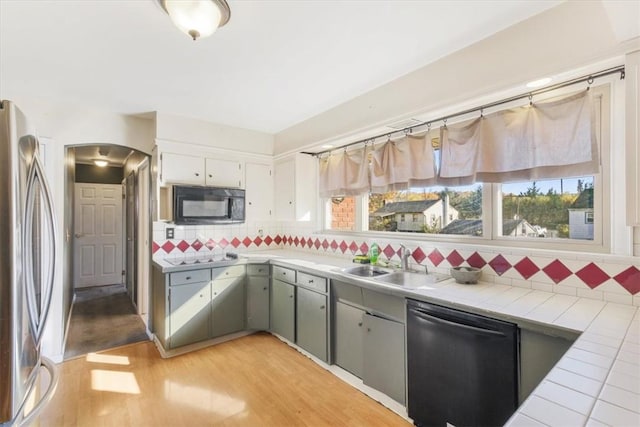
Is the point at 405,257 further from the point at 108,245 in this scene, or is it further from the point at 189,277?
the point at 108,245

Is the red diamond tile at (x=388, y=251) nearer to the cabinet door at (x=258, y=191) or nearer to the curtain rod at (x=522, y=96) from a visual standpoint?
the curtain rod at (x=522, y=96)

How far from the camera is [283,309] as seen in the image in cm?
305

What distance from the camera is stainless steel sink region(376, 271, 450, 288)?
7.31 feet

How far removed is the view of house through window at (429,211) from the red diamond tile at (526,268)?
370 mm

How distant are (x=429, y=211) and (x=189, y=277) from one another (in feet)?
7.61

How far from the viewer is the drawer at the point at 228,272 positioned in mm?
3010

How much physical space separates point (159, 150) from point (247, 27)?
1.89m

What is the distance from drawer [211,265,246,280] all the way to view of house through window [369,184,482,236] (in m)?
1.47

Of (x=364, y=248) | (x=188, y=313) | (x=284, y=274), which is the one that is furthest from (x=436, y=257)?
(x=188, y=313)

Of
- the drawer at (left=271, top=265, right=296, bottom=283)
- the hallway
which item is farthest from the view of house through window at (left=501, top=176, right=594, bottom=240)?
the hallway

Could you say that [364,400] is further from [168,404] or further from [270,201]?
[270,201]

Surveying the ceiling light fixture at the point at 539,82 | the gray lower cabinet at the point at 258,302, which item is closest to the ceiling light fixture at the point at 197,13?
the ceiling light fixture at the point at 539,82

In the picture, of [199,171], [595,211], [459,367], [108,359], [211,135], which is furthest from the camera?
[211,135]

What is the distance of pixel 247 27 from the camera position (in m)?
1.73
